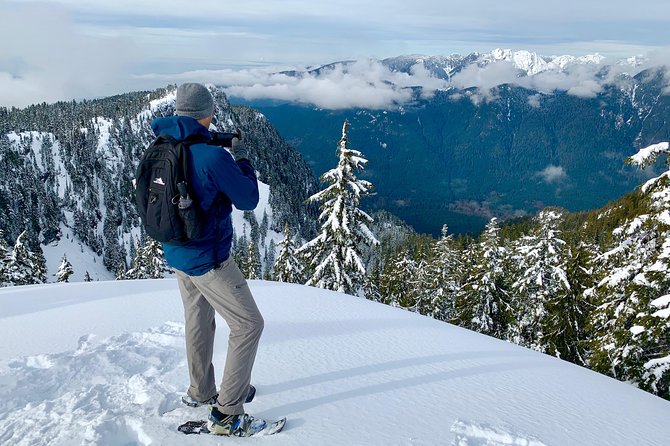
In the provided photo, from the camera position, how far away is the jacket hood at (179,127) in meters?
3.05

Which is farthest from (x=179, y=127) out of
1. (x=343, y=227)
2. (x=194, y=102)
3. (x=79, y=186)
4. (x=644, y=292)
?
(x=79, y=186)

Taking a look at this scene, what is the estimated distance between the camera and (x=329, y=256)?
1936cm

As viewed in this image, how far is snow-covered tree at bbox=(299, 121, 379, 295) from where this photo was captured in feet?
60.1

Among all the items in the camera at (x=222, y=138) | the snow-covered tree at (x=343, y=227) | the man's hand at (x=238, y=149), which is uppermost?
the camera at (x=222, y=138)

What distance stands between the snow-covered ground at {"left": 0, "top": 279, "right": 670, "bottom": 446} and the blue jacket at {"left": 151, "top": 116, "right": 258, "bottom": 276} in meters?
1.37

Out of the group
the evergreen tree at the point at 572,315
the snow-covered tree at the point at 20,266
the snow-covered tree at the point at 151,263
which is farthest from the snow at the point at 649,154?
the snow-covered tree at the point at 20,266

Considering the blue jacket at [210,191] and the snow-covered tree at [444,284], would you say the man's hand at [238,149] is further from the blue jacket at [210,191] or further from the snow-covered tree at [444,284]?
the snow-covered tree at [444,284]

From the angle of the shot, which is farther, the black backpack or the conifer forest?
the conifer forest

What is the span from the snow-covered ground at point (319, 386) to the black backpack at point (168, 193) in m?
1.59

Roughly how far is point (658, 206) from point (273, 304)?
9223mm

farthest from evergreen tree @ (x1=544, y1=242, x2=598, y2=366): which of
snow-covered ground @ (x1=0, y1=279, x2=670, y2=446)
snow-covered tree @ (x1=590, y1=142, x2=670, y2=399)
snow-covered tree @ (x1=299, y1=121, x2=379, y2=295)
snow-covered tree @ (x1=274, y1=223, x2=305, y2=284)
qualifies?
snow-covered tree @ (x1=274, y1=223, x2=305, y2=284)

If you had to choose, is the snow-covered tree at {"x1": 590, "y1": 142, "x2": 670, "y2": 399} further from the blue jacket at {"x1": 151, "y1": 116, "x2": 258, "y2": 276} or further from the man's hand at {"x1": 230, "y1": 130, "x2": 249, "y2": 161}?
the blue jacket at {"x1": 151, "y1": 116, "x2": 258, "y2": 276}

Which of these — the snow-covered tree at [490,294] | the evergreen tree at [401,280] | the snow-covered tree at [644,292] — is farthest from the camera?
the evergreen tree at [401,280]

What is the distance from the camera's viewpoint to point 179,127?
3057mm
